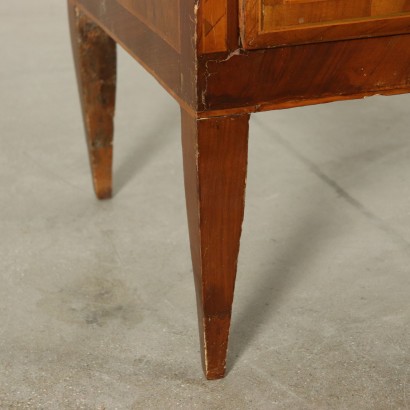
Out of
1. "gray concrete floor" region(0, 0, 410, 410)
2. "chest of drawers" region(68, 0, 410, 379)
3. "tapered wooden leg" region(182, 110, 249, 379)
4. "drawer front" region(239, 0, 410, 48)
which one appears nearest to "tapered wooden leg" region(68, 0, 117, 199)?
"gray concrete floor" region(0, 0, 410, 410)

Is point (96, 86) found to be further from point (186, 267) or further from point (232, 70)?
point (232, 70)

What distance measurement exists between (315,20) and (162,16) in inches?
8.1

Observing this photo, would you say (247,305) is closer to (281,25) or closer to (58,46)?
(281,25)

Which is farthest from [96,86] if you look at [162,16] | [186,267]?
[162,16]

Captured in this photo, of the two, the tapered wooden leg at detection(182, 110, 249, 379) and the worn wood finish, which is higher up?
the worn wood finish

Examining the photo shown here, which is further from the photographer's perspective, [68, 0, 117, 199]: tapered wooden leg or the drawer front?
[68, 0, 117, 199]: tapered wooden leg

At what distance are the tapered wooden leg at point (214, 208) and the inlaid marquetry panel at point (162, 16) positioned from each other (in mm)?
97

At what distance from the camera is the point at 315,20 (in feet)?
3.37

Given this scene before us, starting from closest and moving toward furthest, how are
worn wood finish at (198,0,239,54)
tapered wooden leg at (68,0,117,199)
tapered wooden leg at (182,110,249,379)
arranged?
1. worn wood finish at (198,0,239,54)
2. tapered wooden leg at (182,110,249,379)
3. tapered wooden leg at (68,0,117,199)

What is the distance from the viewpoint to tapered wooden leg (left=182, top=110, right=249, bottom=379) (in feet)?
3.63

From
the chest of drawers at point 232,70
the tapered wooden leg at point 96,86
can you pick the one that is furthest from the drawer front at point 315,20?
the tapered wooden leg at point 96,86

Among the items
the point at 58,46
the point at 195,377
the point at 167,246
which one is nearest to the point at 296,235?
the point at 167,246

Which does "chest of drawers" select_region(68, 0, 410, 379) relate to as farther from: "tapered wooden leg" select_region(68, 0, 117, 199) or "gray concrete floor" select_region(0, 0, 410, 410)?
"tapered wooden leg" select_region(68, 0, 117, 199)

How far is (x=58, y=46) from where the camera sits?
3.00m
